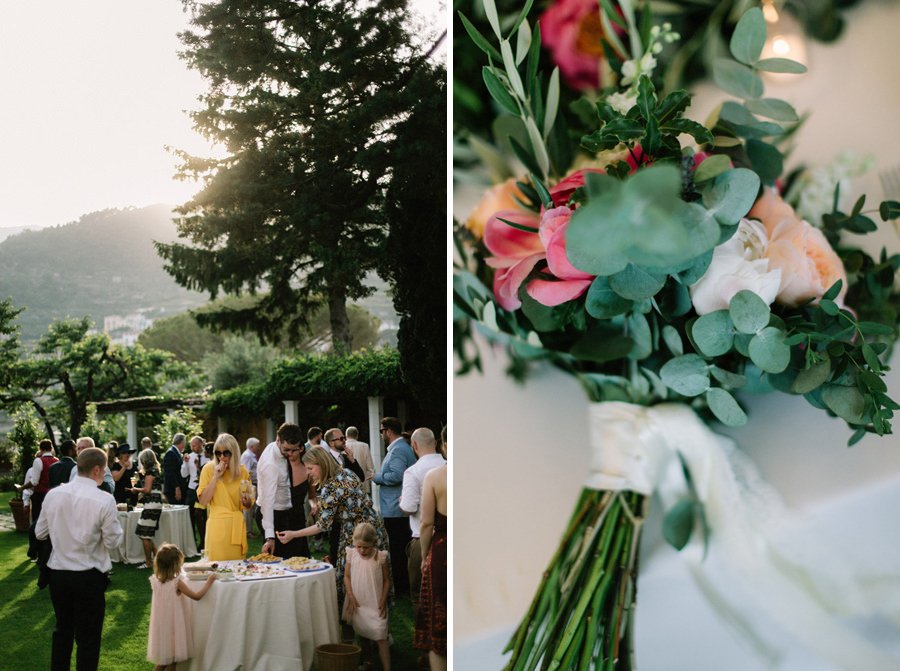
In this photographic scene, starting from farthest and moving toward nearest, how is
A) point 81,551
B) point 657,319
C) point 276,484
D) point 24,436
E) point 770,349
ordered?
point 276,484
point 81,551
point 24,436
point 657,319
point 770,349

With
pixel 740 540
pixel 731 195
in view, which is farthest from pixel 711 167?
pixel 740 540

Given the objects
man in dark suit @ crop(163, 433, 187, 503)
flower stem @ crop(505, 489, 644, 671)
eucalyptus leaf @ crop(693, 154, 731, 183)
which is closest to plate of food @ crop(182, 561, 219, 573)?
man in dark suit @ crop(163, 433, 187, 503)

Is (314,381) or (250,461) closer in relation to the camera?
(314,381)

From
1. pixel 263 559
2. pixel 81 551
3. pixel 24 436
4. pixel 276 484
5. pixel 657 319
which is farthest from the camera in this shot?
pixel 263 559

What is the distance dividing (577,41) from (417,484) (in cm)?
216

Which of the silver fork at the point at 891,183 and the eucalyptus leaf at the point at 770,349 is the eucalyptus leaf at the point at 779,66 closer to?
the silver fork at the point at 891,183

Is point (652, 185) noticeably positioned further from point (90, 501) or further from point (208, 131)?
point (90, 501)

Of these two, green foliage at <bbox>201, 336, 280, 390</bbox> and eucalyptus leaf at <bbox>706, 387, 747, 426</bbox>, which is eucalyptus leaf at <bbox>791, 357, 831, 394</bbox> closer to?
eucalyptus leaf at <bbox>706, 387, 747, 426</bbox>

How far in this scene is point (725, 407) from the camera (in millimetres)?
1225

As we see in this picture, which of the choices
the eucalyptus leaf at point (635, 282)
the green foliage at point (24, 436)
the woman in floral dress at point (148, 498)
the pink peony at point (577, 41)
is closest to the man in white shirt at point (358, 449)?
the woman in floral dress at point (148, 498)

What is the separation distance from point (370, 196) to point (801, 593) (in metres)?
1.88

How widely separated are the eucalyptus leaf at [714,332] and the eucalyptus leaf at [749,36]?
37 cm

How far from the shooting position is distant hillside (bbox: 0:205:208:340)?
2.63m

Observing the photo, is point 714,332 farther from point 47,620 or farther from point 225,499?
point 47,620
